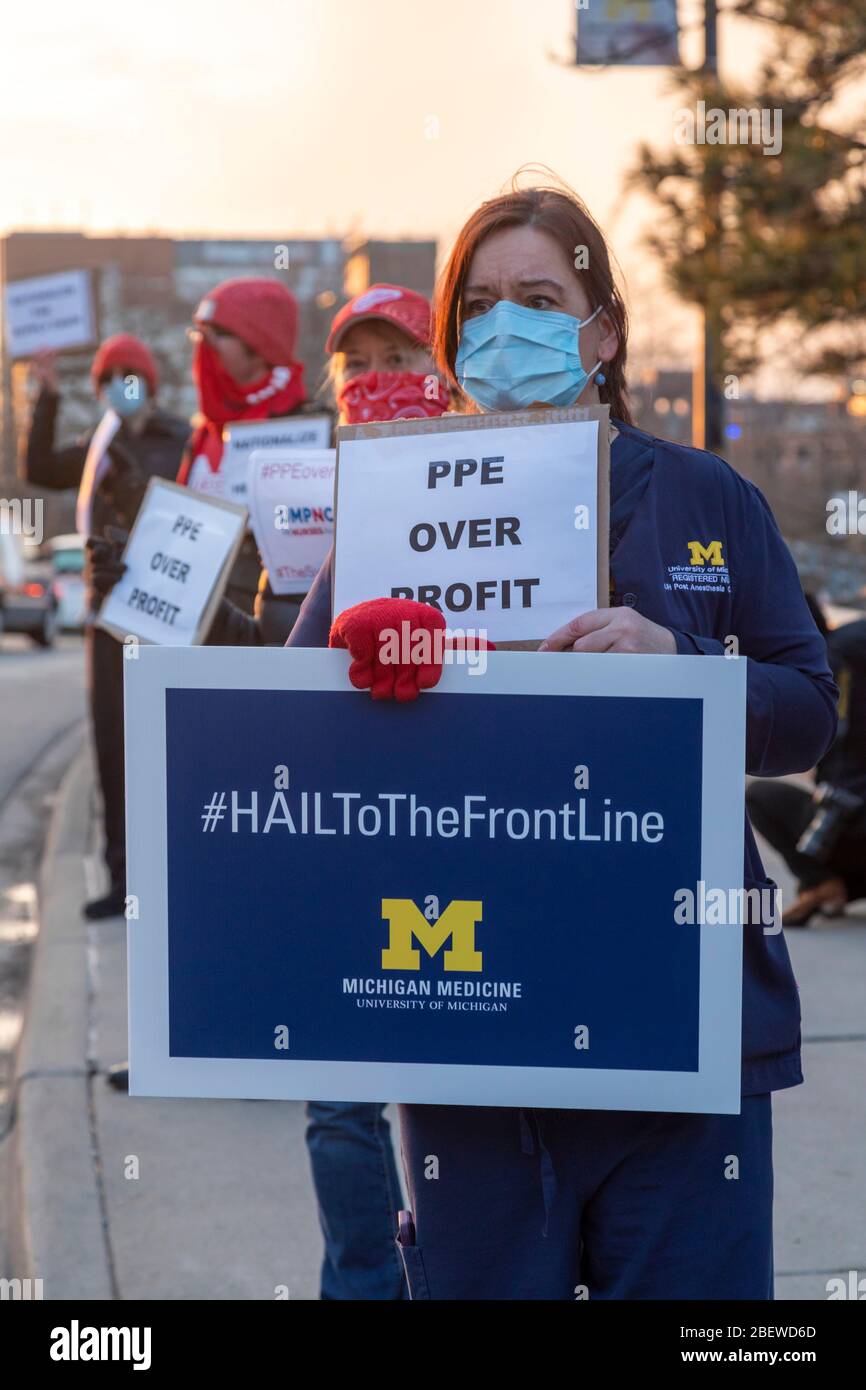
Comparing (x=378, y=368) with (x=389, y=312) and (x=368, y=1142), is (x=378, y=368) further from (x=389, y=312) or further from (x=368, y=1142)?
(x=368, y=1142)

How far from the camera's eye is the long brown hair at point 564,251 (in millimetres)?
2240

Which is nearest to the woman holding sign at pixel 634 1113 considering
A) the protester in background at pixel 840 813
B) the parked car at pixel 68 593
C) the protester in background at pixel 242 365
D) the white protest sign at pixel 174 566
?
the white protest sign at pixel 174 566

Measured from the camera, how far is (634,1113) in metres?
2.08

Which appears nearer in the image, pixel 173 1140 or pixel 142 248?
pixel 173 1140

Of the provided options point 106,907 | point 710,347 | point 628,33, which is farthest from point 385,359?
point 710,347

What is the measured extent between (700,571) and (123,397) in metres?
4.35

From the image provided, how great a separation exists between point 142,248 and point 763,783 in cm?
10984

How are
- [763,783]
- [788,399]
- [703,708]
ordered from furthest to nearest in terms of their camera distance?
[788,399] → [763,783] → [703,708]

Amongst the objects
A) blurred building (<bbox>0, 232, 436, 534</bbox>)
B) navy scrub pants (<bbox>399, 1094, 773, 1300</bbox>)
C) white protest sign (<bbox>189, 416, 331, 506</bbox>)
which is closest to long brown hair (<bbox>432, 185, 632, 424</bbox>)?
navy scrub pants (<bbox>399, 1094, 773, 1300</bbox>)

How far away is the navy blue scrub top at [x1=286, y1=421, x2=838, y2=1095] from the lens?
211cm

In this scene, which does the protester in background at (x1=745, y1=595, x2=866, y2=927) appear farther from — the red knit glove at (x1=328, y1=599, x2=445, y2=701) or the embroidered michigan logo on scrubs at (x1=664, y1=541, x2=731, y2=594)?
the red knit glove at (x1=328, y1=599, x2=445, y2=701)

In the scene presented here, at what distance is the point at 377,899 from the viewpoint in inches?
80.0

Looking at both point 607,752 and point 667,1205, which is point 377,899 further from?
point 667,1205
